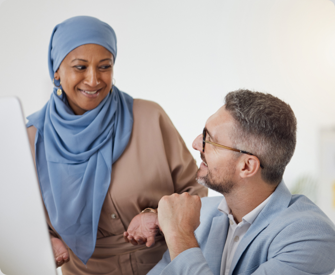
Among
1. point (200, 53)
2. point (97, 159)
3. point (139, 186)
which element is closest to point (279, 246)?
point (139, 186)

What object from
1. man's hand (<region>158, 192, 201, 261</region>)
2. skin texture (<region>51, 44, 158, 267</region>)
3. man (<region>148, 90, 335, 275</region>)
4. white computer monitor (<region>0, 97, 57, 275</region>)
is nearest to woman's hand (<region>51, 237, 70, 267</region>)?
skin texture (<region>51, 44, 158, 267</region>)

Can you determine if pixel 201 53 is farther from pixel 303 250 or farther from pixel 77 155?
pixel 303 250

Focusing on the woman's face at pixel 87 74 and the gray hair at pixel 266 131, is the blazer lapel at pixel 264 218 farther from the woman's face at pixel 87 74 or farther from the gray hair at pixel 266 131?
the woman's face at pixel 87 74

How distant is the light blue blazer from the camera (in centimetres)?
92

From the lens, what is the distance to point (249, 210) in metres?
1.18

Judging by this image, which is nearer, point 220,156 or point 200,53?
point 220,156

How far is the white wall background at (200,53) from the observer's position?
2764 mm

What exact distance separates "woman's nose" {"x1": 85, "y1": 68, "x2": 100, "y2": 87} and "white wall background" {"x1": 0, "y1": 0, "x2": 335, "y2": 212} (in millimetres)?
1559

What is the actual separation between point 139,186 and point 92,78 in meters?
0.49

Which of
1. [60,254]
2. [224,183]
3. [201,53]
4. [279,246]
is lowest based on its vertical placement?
[60,254]

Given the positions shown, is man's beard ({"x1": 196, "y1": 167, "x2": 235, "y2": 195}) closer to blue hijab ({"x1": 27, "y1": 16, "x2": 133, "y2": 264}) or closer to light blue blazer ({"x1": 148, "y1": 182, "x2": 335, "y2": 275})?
light blue blazer ({"x1": 148, "y1": 182, "x2": 335, "y2": 275})

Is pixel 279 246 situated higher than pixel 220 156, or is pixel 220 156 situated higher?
pixel 220 156

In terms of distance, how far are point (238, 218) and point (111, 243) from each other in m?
0.60

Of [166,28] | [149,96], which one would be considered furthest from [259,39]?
[149,96]
